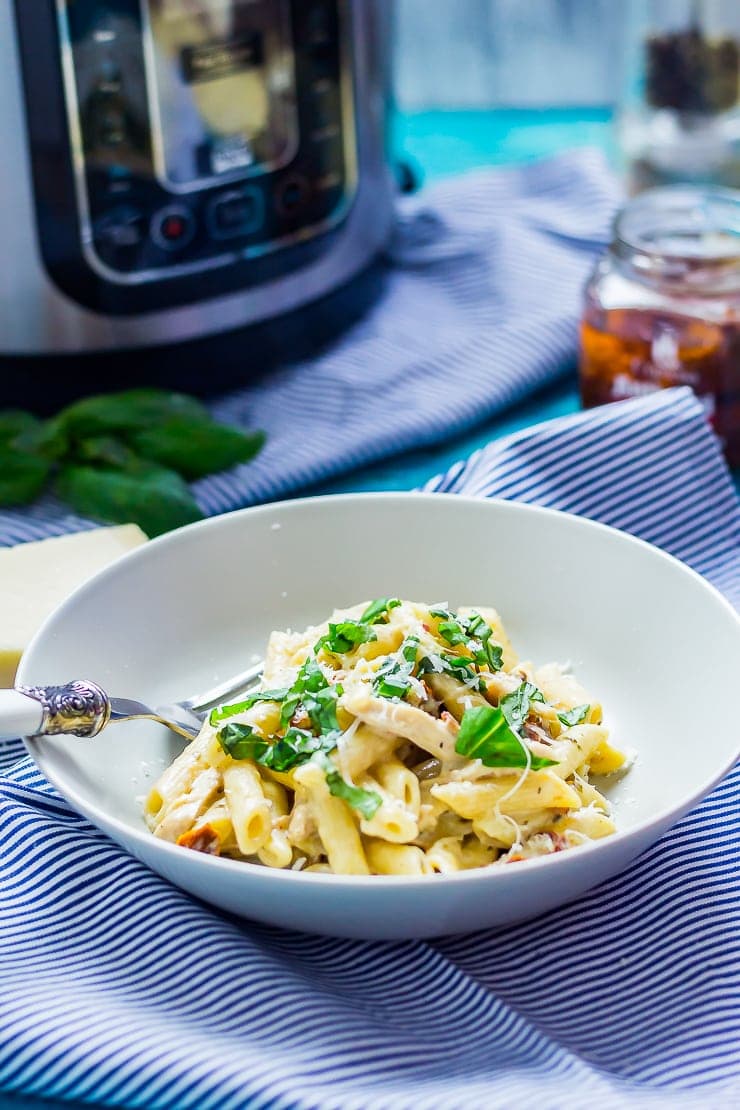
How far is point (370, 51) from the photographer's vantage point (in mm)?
1427

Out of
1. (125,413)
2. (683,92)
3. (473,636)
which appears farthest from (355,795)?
(683,92)

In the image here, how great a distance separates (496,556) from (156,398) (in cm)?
39

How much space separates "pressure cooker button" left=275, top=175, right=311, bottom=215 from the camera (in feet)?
4.46

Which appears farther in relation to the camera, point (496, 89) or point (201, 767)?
point (496, 89)

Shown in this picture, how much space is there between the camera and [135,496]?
1.14m

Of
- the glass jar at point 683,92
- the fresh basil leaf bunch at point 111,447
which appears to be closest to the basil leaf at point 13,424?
the fresh basil leaf bunch at point 111,447

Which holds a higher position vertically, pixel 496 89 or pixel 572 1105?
pixel 496 89

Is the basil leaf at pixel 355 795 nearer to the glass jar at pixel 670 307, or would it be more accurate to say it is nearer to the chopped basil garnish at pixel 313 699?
the chopped basil garnish at pixel 313 699

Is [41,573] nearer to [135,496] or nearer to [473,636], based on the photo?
[135,496]

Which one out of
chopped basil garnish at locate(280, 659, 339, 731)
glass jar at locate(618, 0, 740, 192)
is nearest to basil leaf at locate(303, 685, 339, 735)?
chopped basil garnish at locate(280, 659, 339, 731)

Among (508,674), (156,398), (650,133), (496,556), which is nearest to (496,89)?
(650,133)

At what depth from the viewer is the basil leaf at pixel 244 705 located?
80cm

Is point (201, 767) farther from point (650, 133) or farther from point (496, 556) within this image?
point (650, 133)

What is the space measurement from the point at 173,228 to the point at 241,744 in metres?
0.66
